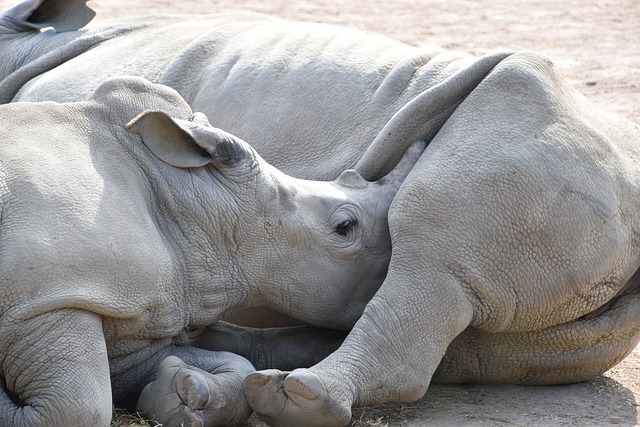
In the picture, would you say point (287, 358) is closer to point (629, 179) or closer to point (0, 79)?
point (629, 179)

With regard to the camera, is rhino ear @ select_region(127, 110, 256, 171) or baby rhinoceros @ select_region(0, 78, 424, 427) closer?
baby rhinoceros @ select_region(0, 78, 424, 427)

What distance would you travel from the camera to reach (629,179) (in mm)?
5398

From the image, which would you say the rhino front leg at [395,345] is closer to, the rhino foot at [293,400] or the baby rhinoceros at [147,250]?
the rhino foot at [293,400]

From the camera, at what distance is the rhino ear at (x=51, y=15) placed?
795 cm

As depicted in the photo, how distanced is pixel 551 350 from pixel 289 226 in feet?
3.70

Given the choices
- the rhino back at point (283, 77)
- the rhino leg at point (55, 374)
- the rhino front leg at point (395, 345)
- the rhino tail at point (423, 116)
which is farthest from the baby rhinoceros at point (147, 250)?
the rhino back at point (283, 77)

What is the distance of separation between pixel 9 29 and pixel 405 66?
3007 millimetres

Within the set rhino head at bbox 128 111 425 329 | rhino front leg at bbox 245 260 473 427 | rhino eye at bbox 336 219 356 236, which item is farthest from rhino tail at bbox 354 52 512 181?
rhino front leg at bbox 245 260 473 427

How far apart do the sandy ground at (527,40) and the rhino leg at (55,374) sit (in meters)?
1.21

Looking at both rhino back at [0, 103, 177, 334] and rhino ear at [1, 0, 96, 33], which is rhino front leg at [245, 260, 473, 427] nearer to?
rhino back at [0, 103, 177, 334]

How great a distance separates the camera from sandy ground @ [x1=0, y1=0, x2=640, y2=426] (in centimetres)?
544

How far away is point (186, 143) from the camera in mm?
5281

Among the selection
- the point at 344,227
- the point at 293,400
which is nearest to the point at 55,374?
the point at 293,400

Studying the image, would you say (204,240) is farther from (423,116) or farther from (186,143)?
(423,116)
